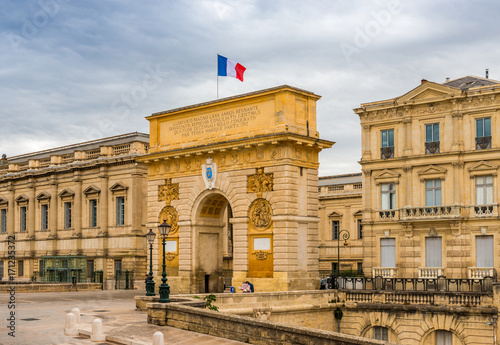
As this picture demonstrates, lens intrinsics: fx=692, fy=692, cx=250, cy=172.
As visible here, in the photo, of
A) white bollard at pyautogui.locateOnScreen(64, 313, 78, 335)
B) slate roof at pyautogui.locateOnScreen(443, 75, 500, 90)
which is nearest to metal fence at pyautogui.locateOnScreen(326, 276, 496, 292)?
slate roof at pyautogui.locateOnScreen(443, 75, 500, 90)

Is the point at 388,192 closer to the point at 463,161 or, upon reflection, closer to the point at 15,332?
the point at 463,161

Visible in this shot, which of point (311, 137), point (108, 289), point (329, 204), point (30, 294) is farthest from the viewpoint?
point (329, 204)

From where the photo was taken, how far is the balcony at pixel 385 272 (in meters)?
43.1

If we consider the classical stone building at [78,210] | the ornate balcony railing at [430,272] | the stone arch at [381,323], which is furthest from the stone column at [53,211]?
the stone arch at [381,323]

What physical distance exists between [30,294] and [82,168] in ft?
61.9

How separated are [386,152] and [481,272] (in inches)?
384

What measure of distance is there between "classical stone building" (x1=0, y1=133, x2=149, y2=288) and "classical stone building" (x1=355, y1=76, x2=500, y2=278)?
18.4 meters

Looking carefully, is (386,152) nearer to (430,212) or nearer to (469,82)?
(430,212)

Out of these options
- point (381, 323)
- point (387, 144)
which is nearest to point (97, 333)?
point (381, 323)

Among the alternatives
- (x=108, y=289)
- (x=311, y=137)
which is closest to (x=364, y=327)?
(x=311, y=137)

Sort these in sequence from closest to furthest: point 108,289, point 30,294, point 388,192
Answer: point 30,294
point 388,192
point 108,289

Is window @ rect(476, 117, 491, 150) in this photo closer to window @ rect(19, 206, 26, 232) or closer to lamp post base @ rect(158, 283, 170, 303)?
lamp post base @ rect(158, 283, 170, 303)

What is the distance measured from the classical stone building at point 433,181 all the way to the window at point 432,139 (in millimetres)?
62

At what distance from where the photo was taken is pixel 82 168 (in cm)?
5859
